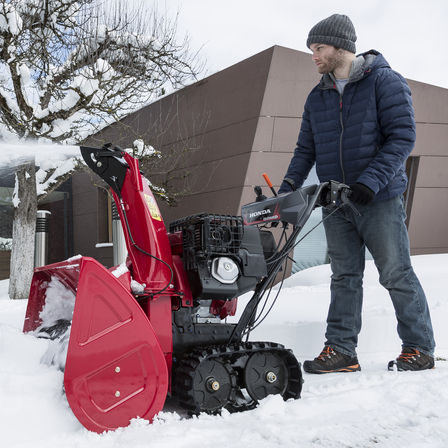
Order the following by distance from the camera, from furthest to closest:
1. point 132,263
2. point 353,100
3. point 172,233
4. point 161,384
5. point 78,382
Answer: point 353,100, point 172,233, point 132,263, point 161,384, point 78,382

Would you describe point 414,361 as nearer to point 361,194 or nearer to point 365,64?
point 361,194

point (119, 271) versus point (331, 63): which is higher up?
point (331, 63)

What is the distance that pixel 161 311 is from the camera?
2041mm

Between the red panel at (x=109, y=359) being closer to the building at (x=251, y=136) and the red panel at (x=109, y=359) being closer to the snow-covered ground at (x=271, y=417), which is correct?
the snow-covered ground at (x=271, y=417)

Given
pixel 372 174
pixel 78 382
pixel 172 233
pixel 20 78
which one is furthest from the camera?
pixel 20 78

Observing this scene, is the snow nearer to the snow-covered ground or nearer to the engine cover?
the engine cover

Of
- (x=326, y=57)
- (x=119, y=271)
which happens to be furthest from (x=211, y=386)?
(x=326, y=57)

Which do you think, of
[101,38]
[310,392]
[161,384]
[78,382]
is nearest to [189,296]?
[161,384]

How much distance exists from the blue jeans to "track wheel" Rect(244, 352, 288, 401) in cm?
73

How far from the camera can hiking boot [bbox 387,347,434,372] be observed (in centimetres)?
261

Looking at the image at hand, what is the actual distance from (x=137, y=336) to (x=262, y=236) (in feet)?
2.69

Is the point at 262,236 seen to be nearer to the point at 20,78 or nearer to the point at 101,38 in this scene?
the point at 20,78

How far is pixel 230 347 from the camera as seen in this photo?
2.09m

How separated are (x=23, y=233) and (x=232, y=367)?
665cm
